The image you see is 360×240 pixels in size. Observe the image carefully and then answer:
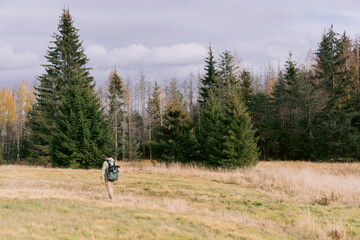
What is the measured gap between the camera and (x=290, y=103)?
146 ft

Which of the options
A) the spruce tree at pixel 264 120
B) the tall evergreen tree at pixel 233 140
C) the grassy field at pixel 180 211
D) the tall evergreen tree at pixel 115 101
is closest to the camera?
the grassy field at pixel 180 211

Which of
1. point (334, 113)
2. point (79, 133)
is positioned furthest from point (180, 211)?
point (334, 113)

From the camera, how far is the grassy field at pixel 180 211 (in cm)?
730

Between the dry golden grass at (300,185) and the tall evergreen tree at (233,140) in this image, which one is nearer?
the dry golden grass at (300,185)

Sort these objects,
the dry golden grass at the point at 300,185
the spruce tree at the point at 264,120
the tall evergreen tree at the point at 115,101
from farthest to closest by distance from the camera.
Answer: the spruce tree at the point at 264,120 < the tall evergreen tree at the point at 115,101 < the dry golden grass at the point at 300,185

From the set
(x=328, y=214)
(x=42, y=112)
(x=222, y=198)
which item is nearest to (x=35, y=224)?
(x=222, y=198)

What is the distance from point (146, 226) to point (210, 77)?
3627 centimetres

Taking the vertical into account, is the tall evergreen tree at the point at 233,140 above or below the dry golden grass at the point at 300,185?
above

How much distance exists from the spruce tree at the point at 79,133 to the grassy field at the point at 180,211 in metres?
8.23

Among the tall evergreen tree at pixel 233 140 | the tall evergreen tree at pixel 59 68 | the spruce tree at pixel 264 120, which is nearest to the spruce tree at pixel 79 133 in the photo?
the tall evergreen tree at pixel 59 68

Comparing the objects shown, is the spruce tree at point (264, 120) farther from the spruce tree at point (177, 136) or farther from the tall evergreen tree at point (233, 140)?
the tall evergreen tree at point (233, 140)

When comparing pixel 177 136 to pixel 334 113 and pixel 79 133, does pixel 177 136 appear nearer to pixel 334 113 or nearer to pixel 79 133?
pixel 79 133

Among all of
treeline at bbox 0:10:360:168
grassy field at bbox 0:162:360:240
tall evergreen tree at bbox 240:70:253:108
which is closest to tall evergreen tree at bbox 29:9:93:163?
treeline at bbox 0:10:360:168

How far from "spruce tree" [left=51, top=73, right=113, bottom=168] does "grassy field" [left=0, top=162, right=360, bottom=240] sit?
8233 mm
